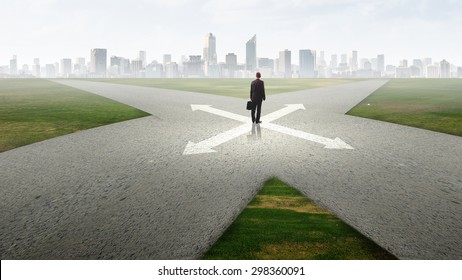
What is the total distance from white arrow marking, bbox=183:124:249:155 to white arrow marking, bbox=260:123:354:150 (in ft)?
3.58

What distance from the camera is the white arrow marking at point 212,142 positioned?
8781 millimetres

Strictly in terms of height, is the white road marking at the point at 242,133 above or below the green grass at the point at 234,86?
below

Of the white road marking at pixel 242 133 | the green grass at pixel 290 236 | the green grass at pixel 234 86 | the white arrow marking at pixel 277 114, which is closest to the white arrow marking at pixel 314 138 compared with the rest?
the white road marking at pixel 242 133

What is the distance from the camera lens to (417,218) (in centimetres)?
482

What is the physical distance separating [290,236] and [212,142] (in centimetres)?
564

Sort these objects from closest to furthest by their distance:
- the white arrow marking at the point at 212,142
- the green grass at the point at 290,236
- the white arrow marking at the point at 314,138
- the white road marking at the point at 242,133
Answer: the green grass at the point at 290,236 → the white arrow marking at the point at 212,142 → the white road marking at the point at 242,133 → the white arrow marking at the point at 314,138

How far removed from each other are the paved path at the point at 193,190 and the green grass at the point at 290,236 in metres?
0.19

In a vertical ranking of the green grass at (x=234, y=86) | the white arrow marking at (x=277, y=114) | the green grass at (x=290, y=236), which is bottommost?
the green grass at (x=290, y=236)

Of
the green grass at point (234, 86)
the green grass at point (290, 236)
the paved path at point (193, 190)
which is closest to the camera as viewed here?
the green grass at point (290, 236)

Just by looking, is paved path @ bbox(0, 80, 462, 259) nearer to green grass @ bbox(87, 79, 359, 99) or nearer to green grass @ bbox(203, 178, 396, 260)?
green grass @ bbox(203, 178, 396, 260)

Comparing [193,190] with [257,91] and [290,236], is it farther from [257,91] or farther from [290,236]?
[257,91]

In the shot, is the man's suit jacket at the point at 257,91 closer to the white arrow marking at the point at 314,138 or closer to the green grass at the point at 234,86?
the white arrow marking at the point at 314,138

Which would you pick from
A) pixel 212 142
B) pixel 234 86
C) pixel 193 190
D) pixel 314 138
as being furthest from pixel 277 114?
pixel 234 86

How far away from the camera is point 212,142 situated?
31.8 feet
